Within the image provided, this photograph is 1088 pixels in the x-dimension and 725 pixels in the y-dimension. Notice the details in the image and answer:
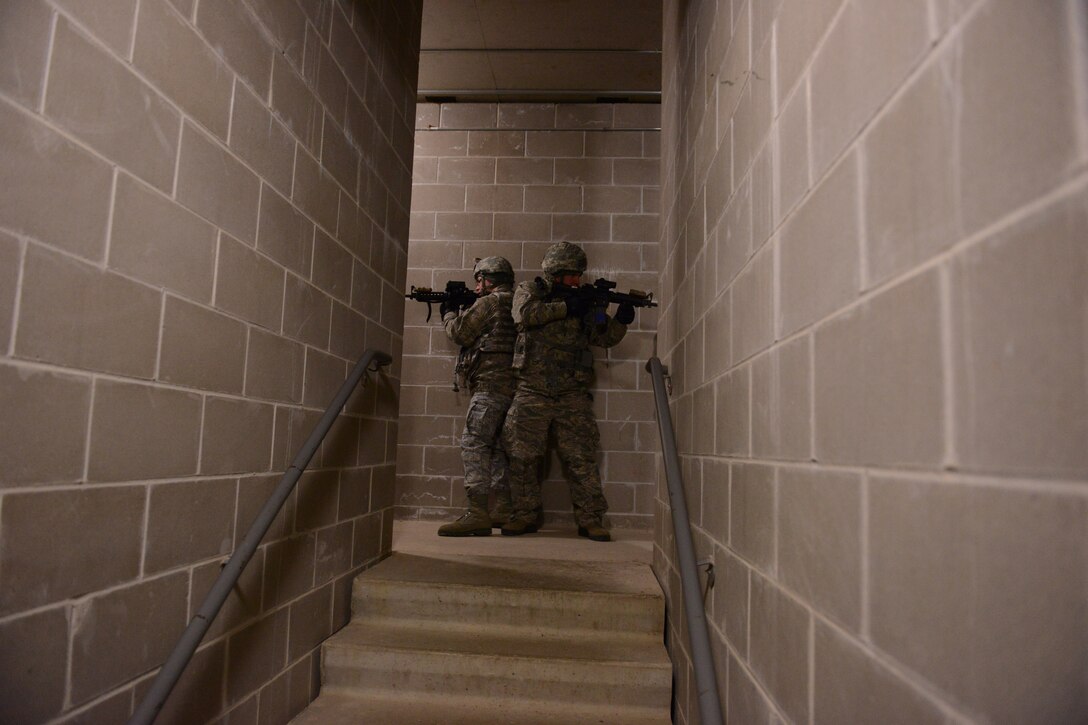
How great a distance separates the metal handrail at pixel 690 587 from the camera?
4.40ft

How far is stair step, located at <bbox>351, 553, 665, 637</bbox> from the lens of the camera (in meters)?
2.40

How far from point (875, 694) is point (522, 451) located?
3134mm

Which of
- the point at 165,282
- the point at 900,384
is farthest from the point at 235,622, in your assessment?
the point at 900,384

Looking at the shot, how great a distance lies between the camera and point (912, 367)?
2.09 feet

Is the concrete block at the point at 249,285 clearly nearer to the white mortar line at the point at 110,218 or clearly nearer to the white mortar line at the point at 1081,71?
the white mortar line at the point at 110,218

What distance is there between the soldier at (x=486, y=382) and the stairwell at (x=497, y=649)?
91 centimetres

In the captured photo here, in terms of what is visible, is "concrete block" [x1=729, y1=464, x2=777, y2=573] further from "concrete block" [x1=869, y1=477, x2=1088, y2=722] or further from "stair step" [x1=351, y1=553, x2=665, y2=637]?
"stair step" [x1=351, y1=553, x2=665, y2=637]

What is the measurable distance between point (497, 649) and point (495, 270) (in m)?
2.47

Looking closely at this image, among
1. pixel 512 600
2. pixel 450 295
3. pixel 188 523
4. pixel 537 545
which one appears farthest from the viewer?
pixel 450 295

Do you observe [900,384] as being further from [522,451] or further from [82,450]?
[522,451]

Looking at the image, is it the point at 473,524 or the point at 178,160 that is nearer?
the point at 178,160

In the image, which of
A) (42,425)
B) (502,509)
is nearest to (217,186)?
(42,425)

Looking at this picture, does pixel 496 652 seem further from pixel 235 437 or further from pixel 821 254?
pixel 821 254

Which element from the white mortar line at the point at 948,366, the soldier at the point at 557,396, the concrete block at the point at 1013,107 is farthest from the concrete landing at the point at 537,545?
the concrete block at the point at 1013,107
